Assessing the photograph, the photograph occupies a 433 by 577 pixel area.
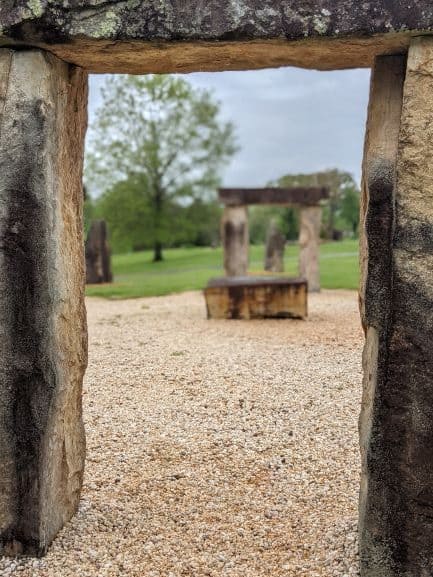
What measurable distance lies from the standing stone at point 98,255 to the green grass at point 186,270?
22.0 inches

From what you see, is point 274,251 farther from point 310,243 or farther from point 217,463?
point 217,463

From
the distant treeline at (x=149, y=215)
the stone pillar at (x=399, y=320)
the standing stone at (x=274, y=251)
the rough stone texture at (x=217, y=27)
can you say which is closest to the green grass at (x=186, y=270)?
the standing stone at (x=274, y=251)

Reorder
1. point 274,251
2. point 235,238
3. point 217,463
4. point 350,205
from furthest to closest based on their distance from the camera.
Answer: point 350,205 → point 274,251 → point 235,238 → point 217,463

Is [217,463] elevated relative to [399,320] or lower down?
lower down

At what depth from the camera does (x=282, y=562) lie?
3506mm

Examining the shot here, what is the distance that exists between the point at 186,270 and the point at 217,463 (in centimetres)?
2093

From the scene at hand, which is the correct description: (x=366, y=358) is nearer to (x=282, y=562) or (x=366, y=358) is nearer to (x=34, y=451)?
(x=282, y=562)

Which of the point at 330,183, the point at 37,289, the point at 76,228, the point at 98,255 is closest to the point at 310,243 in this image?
the point at 98,255

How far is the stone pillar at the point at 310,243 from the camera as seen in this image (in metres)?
16.5

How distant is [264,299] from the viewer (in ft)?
36.3

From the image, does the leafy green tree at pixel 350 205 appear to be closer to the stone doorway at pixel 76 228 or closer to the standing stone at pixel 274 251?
the standing stone at pixel 274 251

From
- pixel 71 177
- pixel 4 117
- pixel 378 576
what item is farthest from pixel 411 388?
pixel 4 117

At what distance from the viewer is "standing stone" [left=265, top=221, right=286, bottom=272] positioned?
21.9m

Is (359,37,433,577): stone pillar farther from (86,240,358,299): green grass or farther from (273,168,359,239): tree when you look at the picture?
(273,168,359,239): tree
